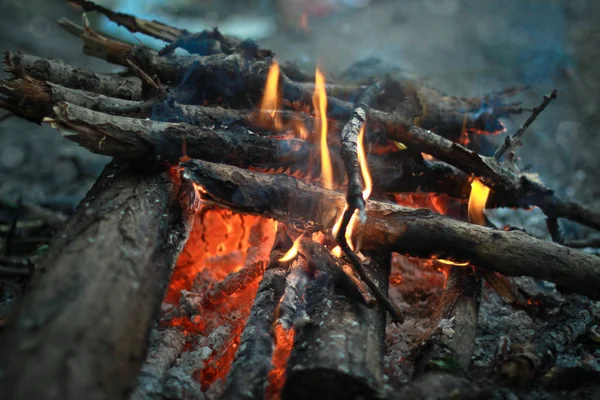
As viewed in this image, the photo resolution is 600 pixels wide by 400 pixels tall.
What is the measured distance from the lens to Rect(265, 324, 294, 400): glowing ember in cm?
196

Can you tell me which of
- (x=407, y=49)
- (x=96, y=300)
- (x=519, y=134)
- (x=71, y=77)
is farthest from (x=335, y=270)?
(x=407, y=49)

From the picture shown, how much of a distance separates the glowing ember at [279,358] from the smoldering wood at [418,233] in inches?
29.2

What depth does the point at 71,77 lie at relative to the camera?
3.07 meters

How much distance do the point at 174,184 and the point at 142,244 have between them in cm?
56

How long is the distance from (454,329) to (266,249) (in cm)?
154

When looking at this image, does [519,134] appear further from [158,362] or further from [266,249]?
[158,362]

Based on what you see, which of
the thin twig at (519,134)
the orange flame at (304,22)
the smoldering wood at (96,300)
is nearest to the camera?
the smoldering wood at (96,300)

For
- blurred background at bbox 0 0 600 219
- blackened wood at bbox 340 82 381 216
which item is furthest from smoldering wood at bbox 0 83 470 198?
blurred background at bbox 0 0 600 219

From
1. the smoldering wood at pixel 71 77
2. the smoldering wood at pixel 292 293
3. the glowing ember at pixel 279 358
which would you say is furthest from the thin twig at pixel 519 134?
the smoldering wood at pixel 71 77

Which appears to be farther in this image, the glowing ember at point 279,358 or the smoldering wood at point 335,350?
the glowing ember at point 279,358

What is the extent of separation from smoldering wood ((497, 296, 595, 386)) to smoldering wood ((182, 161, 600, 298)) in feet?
0.69

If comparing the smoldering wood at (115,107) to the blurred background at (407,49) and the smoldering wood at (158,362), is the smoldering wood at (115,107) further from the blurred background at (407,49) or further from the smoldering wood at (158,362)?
the blurred background at (407,49)

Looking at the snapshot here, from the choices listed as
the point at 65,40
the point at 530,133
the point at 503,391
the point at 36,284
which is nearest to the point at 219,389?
the point at 36,284

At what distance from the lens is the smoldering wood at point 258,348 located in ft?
5.84
